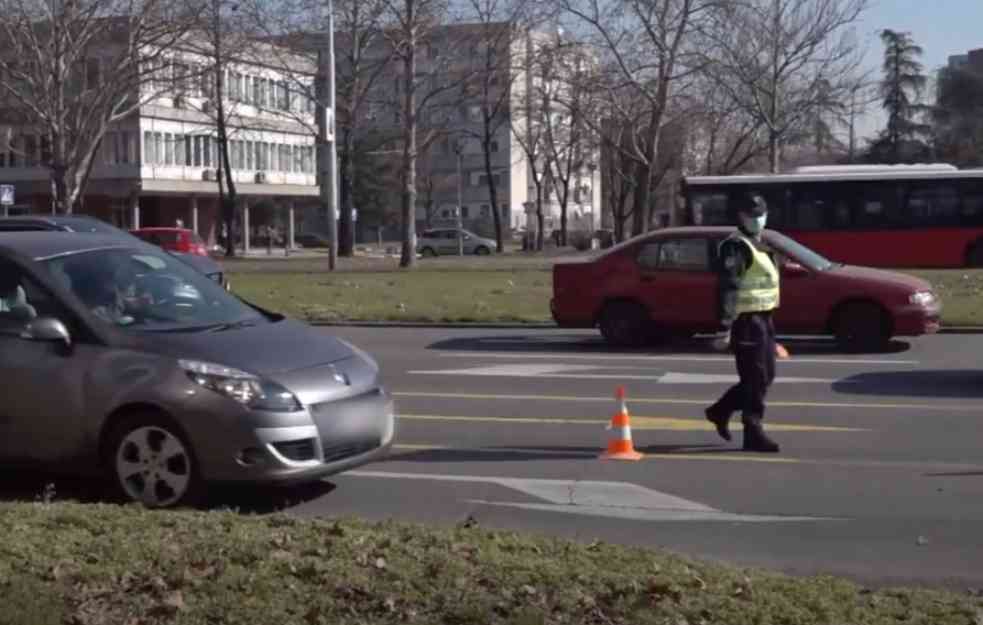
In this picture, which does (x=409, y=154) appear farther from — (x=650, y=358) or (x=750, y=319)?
(x=750, y=319)

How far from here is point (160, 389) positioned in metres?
9.18

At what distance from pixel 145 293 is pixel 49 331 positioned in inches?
32.8

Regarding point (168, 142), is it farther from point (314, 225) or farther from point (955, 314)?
point (955, 314)

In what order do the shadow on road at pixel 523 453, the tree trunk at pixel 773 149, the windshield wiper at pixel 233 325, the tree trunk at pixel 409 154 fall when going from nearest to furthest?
the windshield wiper at pixel 233 325 → the shadow on road at pixel 523 453 → the tree trunk at pixel 409 154 → the tree trunk at pixel 773 149

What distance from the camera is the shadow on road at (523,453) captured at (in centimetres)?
1134

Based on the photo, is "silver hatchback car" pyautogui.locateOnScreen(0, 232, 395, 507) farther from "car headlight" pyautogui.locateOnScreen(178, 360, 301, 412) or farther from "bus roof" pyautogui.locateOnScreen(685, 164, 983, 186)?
"bus roof" pyautogui.locateOnScreen(685, 164, 983, 186)

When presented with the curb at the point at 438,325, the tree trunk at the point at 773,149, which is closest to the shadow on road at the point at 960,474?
the curb at the point at 438,325

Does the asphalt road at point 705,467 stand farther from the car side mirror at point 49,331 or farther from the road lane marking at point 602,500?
the car side mirror at point 49,331

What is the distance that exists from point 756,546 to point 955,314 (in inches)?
594

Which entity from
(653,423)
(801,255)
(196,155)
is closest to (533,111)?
(196,155)

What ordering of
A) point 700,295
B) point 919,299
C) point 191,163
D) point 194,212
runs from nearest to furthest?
point 919,299 → point 700,295 → point 191,163 → point 194,212

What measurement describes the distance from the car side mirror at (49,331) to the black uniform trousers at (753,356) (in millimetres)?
4660

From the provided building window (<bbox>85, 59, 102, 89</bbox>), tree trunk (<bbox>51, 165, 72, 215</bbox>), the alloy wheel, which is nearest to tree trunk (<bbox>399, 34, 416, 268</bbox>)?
building window (<bbox>85, 59, 102, 89</bbox>)

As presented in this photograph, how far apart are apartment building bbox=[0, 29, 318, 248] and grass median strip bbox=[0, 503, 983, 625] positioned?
172 feet
